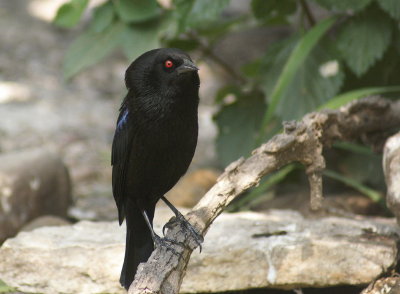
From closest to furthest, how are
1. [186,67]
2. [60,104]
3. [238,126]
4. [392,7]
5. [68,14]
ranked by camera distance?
1. [186,67]
2. [392,7]
3. [68,14]
4. [238,126]
5. [60,104]

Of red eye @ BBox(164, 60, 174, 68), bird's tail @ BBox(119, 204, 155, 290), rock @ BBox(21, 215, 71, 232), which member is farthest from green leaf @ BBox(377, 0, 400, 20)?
rock @ BBox(21, 215, 71, 232)

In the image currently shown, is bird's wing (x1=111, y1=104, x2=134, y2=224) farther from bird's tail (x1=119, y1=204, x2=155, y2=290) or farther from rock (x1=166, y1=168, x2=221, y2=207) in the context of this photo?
rock (x1=166, y1=168, x2=221, y2=207)

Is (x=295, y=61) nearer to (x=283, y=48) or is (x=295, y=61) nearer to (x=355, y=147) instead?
(x=283, y=48)

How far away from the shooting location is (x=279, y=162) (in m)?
3.67

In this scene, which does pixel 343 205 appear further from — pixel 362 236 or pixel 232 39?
pixel 232 39

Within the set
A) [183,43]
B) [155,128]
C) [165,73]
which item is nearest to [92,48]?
[183,43]

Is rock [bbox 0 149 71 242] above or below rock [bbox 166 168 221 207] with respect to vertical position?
above

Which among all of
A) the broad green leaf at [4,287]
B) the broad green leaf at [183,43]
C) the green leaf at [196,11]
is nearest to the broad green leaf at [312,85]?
the green leaf at [196,11]

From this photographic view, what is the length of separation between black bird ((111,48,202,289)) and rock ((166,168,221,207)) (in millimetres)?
1812

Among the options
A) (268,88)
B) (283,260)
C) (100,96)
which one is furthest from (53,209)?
(100,96)

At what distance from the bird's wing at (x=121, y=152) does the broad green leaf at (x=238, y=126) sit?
1.68 metres

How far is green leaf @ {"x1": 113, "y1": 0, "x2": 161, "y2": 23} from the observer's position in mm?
4996

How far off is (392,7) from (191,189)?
2.20 m

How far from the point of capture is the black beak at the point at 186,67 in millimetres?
3436
